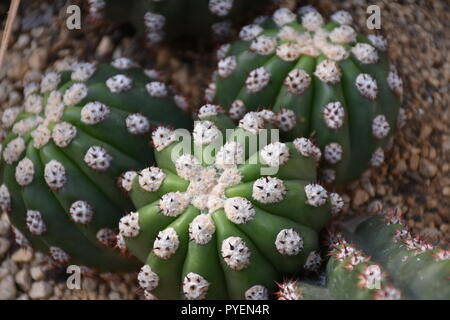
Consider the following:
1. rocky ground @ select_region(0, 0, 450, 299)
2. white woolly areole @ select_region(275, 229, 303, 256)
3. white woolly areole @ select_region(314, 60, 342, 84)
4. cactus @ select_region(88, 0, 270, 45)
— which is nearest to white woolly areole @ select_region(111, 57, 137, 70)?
cactus @ select_region(88, 0, 270, 45)

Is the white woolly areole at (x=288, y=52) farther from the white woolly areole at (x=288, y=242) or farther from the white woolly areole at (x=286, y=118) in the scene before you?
the white woolly areole at (x=288, y=242)

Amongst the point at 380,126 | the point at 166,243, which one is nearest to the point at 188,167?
the point at 166,243

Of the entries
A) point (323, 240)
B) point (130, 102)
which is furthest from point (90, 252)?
point (323, 240)

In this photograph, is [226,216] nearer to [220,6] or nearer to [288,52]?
[288,52]

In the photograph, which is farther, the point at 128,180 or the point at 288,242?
the point at 128,180

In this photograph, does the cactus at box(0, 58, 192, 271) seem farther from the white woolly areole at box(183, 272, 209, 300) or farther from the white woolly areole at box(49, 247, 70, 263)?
the white woolly areole at box(183, 272, 209, 300)
